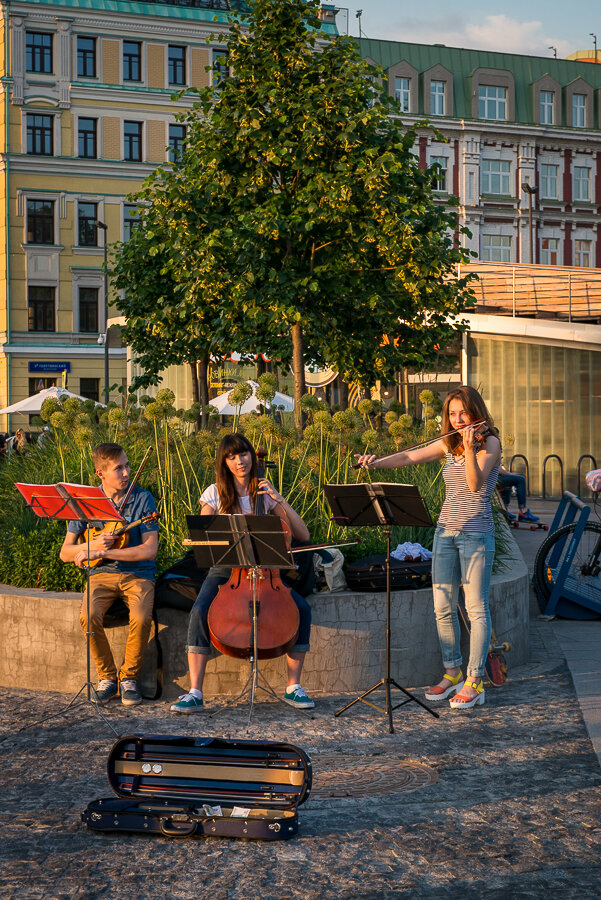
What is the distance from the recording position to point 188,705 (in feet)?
24.1

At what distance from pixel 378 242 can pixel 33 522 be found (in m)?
8.40

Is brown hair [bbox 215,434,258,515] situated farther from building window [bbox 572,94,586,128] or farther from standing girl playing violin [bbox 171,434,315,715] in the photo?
building window [bbox 572,94,586,128]

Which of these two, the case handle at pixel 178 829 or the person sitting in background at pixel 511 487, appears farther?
the person sitting in background at pixel 511 487

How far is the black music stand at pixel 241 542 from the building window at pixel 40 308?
43.4 m

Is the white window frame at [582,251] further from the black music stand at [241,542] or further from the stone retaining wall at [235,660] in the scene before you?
the black music stand at [241,542]

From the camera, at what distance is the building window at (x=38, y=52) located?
48906 mm

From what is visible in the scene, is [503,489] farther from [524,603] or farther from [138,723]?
[138,723]

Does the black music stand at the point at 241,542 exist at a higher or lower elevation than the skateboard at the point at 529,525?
higher

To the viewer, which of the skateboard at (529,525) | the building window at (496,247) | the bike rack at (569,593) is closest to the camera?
the bike rack at (569,593)

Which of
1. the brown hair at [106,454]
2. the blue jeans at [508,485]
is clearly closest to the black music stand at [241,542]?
the brown hair at [106,454]

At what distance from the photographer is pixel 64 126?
4978cm

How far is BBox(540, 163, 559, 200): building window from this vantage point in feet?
184

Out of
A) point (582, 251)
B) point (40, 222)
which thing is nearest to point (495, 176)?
point (582, 251)

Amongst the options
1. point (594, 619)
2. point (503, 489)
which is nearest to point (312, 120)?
point (503, 489)
